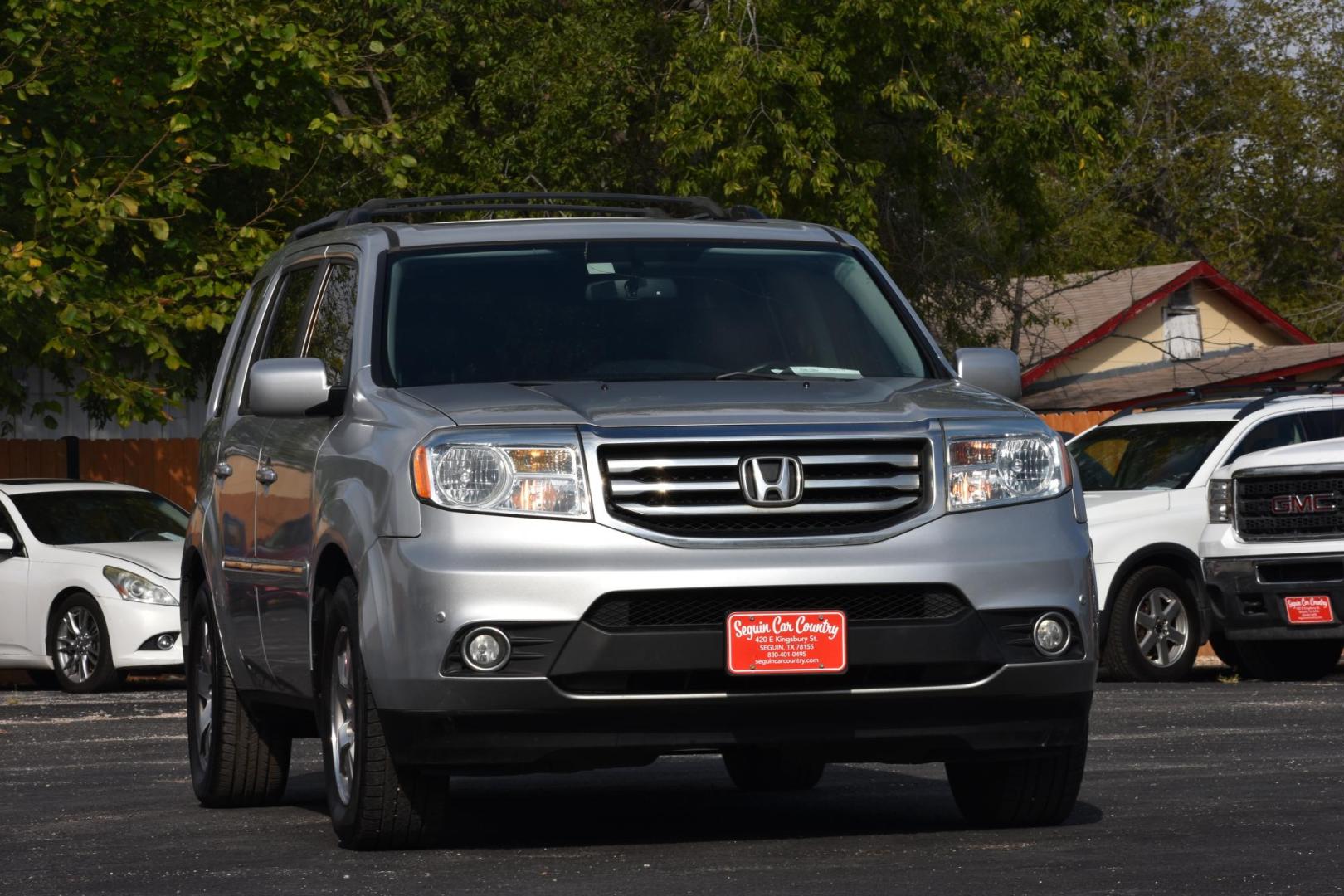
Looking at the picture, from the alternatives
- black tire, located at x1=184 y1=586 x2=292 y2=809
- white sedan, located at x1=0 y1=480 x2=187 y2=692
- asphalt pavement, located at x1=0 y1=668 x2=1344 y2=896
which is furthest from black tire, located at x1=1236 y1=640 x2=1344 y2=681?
black tire, located at x1=184 y1=586 x2=292 y2=809

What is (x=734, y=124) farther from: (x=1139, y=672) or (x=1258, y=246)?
(x=1258, y=246)

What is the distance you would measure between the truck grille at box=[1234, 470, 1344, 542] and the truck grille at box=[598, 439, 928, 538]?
1043 cm

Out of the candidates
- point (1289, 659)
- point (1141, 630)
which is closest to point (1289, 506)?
point (1141, 630)

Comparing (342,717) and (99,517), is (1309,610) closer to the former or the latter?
(99,517)

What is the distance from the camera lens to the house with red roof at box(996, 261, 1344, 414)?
46062 mm

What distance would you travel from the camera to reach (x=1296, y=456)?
689 inches

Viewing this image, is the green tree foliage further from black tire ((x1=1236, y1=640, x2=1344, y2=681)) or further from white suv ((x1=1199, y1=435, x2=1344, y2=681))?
black tire ((x1=1236, y1=640, x2=1344, y2=681))

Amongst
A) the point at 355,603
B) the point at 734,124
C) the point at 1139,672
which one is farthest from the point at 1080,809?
the point at 734,124

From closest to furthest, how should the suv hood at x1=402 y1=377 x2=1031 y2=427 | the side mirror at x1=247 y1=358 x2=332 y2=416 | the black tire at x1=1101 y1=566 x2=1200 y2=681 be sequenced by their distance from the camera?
the suv hood at x1=402 y1=377 x2=1031 y2=427, the side mirror at x1=247 y1=358 x2=332 y2=416, the black tire at x1=1101 y1=566 x2=1200 y2=681

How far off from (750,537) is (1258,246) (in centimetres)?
5693

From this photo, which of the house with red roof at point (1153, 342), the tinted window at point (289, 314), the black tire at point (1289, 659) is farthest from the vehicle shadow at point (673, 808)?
the house with red roof at point (1153, 342)

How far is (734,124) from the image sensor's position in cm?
2542

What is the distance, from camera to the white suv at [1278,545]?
17203 mm

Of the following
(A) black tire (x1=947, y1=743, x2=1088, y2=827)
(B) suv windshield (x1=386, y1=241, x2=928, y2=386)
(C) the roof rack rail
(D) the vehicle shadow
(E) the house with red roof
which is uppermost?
(E) the house with red roof
